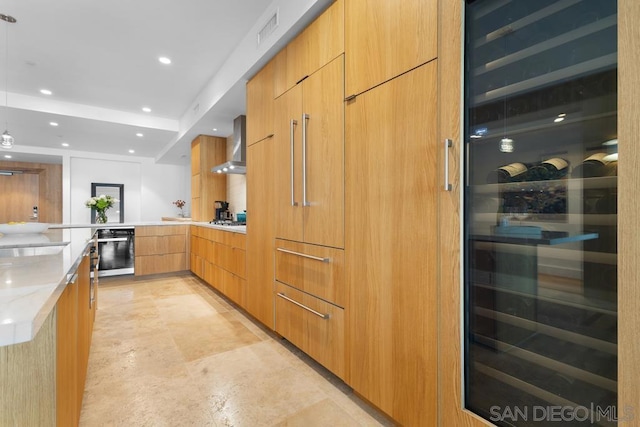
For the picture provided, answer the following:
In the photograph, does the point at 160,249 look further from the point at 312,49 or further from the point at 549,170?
the point at 549,170

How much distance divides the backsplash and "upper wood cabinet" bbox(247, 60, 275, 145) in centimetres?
213

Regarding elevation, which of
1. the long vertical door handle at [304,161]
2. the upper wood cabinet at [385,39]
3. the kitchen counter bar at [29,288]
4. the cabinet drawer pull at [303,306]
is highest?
the upper wood cabinet at [385,39]

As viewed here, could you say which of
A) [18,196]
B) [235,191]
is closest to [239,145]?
[235,191]

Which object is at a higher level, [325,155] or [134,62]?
[134,62]

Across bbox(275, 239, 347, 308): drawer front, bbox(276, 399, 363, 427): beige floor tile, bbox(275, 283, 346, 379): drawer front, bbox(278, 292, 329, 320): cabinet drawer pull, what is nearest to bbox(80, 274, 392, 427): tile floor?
bbox(276, 399, 363, 427): beige floor tile

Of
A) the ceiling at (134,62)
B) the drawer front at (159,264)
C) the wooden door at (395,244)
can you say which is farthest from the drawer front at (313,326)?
the drawer front at (159,264)

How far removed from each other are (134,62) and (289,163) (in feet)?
8.27

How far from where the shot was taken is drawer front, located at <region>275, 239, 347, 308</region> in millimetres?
1816

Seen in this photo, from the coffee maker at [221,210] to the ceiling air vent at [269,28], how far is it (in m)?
2.93

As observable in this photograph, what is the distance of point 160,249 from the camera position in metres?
4.87

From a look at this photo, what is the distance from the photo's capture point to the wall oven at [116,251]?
4613mm

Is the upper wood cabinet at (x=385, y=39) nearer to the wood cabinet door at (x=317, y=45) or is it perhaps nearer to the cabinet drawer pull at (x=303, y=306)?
the wood cabinet door at (x=317, y=45)

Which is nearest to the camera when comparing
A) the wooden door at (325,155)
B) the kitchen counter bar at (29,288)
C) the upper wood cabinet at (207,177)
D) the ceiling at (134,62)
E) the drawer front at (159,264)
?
the kitchen counter bar at (29,288)

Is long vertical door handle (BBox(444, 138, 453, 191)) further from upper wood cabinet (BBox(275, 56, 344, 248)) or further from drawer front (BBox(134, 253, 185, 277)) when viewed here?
drawer front (BBox(134, 253, 185, 277))
